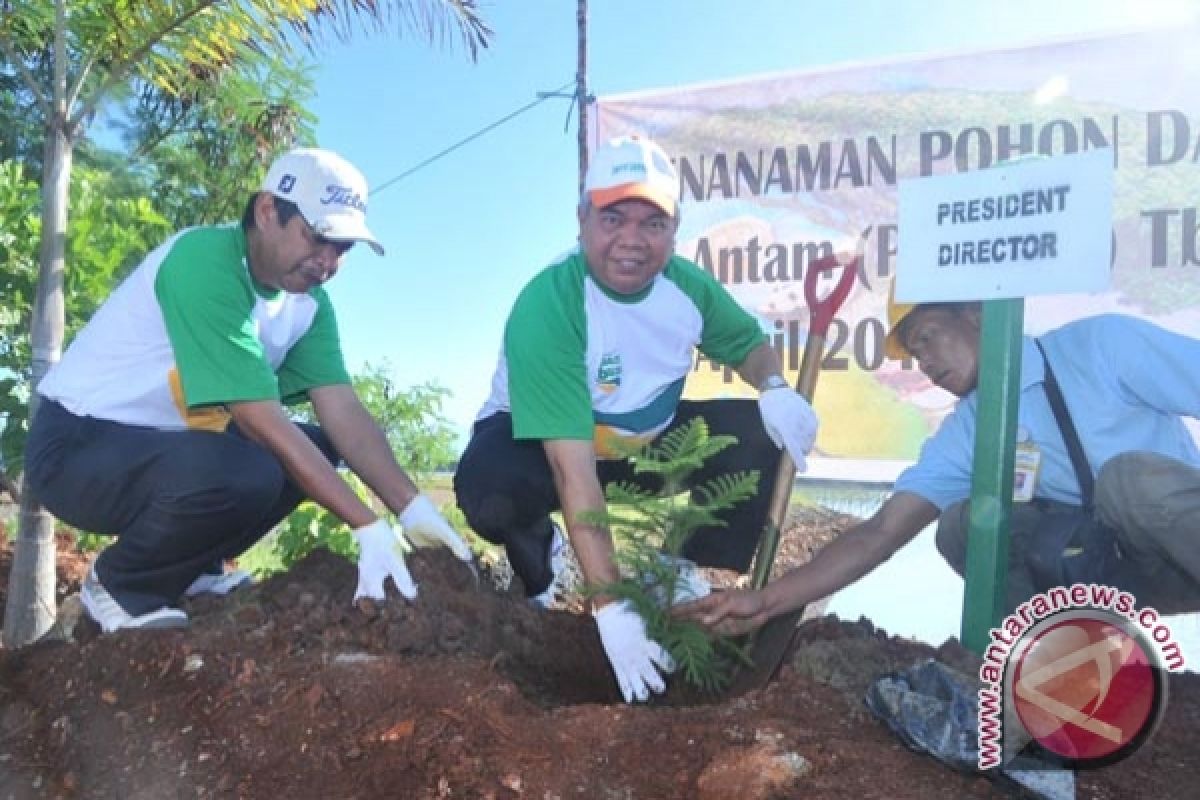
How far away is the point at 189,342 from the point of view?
259cm

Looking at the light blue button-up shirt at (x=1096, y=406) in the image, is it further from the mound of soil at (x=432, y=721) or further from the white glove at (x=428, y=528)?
the white glove at (x=428, y=528)

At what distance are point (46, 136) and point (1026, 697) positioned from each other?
4.08 meters

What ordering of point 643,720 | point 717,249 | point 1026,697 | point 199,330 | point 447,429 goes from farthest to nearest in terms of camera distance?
point 447,429, point 717,249, point 199,330, point 643,720, point 1026,697

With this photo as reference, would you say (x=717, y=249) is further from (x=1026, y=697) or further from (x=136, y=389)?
(x=1026, y=697)

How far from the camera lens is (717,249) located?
439cm

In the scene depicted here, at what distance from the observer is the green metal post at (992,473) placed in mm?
2031

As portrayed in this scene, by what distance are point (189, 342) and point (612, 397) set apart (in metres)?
1.19

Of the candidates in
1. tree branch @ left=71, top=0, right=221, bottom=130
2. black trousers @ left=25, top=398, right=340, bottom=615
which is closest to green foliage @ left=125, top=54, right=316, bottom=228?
tree branch @ left=71, top=0, right=221, bottom=130

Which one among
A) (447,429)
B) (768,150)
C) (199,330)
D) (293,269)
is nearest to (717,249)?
(768,150)

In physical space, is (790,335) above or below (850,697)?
above

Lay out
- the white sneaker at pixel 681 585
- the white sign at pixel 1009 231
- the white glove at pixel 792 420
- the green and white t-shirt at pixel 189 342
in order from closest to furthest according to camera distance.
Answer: the white sign at pixel 1009 231 < the white sneaker at pixel 681 585 < the green and white t-shirt at pixel 189 342 < the white glove at pixel 792 420

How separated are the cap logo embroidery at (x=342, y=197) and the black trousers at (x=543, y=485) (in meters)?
0.83

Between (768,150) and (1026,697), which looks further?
(768,150)

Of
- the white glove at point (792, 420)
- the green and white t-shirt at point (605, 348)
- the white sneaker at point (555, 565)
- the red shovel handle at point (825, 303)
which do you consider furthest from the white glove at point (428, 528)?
the red shovel handle at point (825, 303)
